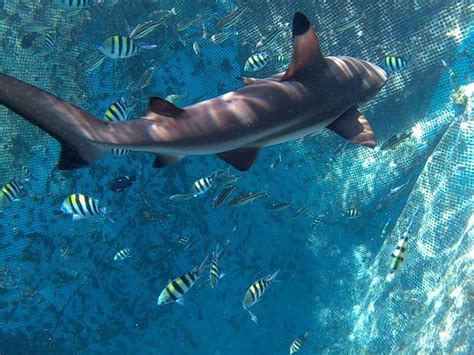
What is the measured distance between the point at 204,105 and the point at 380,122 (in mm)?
5831

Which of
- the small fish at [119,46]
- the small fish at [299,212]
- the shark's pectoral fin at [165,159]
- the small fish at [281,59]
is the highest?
the small fish at [119,46]

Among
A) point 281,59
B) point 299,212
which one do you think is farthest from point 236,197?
point 281,59

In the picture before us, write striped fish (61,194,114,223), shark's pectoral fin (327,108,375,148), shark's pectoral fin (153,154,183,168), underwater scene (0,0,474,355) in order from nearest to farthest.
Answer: shark's pectoral fin (153,154,183,168) < shark's pectoral fin (327,108,375,148) < striped fish (61,194,114,223) < underwater scene (0,0,474,355)

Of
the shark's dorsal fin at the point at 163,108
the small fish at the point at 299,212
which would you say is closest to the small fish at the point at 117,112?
the shark's dorsal fin at the point at 163,108

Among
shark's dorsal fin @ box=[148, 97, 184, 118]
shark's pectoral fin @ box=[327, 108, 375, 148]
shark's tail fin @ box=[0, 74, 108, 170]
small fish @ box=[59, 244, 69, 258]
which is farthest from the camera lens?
small fish @ box=[59, 244, 69, 258]

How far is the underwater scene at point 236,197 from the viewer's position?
6855 millimetres

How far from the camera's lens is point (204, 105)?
102 inches

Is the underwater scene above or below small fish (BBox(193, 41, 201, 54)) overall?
below

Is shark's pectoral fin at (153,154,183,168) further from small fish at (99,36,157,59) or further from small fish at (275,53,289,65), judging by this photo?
small fish at (275,53,289,65)

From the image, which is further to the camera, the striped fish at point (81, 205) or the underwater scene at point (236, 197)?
the underwater scene at point (236, 197)

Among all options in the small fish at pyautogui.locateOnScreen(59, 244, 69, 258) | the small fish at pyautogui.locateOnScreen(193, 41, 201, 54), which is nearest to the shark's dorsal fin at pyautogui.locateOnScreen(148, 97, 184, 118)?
the small fish at pyautogui.locateOnScreen(193, 41, 201, 54)

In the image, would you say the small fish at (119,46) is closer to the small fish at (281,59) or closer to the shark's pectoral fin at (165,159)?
the small fish at (281,59)

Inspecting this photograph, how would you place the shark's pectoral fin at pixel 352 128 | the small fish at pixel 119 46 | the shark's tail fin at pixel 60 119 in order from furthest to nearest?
the small fish at pixel 119 46 < the shark's pectoral fin at pixel 352 128 < the shark's tail fin at pixel 60 119

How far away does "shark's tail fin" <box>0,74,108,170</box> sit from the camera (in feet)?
7.20
